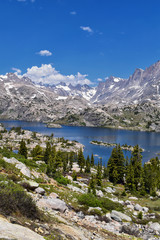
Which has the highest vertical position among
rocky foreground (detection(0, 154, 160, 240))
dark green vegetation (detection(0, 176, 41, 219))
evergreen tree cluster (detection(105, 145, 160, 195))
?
dark green vegetation (detection(0, 176, 41, 219))

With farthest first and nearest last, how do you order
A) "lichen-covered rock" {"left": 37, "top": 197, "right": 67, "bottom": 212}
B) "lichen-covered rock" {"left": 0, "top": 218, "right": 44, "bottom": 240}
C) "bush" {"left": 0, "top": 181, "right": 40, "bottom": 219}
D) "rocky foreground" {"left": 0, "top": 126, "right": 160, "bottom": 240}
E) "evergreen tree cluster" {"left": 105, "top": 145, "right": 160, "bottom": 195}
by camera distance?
"evergreen tree cluster" {"left": 105, "top": 145, "right": 160, "bottom": 195}, "lichen-covered rock" {"left": 37, "top": 197, "right": 67, "bottom": 212}, "bush" {"left": 0, "top": 181, "right": 40, "bottom": 219}, "rocky foreground" {"left": 0, "top": 126, "right": 160, "bottom": 240}, "lichen-covered rock" {"left": 0, "top": 218, "right": 44, "bottom": 240}

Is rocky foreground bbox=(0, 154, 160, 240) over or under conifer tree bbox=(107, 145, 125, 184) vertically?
over

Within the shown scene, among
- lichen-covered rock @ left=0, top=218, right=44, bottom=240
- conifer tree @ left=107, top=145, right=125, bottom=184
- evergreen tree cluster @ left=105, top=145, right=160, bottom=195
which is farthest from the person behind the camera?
conifer tree @ left=107, top=145, right=125, bottom=184

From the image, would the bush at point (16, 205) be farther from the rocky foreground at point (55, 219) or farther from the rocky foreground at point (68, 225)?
the rocky foreground at point (68, 225)

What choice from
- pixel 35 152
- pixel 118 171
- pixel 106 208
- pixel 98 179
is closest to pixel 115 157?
pixel 118 171

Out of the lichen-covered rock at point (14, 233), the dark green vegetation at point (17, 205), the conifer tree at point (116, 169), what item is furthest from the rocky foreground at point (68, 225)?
the conifer tree at point (116, 169)

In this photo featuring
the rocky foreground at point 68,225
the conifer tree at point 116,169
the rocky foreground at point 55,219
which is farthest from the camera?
the conifer tree at point 116,169

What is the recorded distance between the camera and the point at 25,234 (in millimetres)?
9500

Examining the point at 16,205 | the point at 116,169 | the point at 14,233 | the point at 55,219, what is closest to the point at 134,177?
the point at 116,169

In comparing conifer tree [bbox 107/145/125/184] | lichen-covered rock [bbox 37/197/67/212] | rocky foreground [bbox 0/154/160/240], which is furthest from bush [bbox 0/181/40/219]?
conifer tree [bbox 107/145/125/184]

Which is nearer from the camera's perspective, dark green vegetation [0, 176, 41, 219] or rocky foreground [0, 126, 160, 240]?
rocky foreground [0, 126, 160, 240]

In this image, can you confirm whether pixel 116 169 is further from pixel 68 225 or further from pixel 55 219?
pixel 55 219

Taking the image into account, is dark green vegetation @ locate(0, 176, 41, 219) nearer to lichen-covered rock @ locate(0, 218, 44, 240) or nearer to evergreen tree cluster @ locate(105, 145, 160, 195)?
lichen-covered rock @ locate(0, 218, 44, 240)

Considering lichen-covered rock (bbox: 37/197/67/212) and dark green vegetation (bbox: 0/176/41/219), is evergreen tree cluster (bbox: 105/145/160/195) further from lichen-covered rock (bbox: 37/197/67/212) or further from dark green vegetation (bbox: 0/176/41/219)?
dark green vegetation (bbox: 0/176/41/219)
